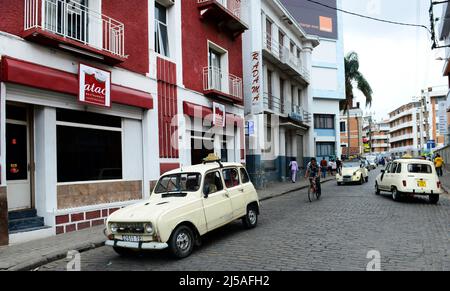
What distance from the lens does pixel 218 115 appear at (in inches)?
654

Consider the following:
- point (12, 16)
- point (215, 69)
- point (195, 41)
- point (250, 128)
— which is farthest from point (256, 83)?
point (12, 16)

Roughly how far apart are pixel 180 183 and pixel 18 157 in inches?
172

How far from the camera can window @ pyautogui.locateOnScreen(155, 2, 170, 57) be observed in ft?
45.2

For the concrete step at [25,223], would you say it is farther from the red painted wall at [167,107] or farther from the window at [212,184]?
the red painted wall at [167,107]

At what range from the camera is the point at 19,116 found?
927 centimetres

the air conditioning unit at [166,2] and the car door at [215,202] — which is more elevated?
the air conditioning unit at [166,2]

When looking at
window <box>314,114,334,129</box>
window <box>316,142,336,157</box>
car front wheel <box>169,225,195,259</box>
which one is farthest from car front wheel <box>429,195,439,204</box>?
window <box>314,114,334,129</box>

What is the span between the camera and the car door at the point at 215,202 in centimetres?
759

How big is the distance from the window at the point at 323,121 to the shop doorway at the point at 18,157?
3468 centimetres

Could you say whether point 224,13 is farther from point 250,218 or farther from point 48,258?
point 48,258

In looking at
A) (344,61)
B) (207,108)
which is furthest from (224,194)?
(344,61)

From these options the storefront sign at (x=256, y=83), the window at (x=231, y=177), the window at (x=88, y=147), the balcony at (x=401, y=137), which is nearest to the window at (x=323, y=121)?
the storefront sign at (x=256, y=83)

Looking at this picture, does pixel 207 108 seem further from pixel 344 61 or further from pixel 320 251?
pixel 344 61

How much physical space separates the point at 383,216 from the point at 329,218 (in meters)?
1.56
